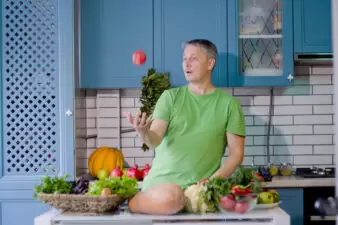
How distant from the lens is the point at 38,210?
11.6 feet

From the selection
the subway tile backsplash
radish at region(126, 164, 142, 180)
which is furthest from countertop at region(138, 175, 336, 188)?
radish at region(126, 164, 142, 180)

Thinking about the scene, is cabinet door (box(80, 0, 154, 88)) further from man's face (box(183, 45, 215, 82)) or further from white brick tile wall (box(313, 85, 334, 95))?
white brick tile wall (box(313, 85, 334, 95))

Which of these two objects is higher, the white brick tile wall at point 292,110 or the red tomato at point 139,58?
the red tomato at point 139,58

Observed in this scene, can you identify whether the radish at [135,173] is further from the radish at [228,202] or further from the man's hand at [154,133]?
the radish at [228,202]

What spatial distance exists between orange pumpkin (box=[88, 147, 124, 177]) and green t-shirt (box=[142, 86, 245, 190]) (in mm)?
1036

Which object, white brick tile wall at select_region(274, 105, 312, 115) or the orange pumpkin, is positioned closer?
the orange pumpkin

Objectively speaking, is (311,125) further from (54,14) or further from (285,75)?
(54,14)

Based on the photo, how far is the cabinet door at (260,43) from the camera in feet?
12.2

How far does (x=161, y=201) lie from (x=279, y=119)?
2.30 metres

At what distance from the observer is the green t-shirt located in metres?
2.60

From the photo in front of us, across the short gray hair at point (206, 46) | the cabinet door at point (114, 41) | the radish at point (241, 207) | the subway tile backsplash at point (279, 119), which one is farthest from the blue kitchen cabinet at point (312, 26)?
the radish at point (241, 207)

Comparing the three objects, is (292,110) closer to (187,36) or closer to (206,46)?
(187,36)

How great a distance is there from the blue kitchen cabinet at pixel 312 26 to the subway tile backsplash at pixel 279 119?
1.15 ft

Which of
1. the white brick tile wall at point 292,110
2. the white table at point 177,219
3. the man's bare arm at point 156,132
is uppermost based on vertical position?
the white brick tile wall at point 292,110
